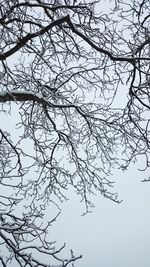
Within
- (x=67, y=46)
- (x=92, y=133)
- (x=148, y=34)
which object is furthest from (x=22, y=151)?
(x=148, y=34)

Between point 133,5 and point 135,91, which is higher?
point 133,5

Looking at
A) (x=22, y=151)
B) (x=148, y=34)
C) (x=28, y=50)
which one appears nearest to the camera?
(x=148, y=34)

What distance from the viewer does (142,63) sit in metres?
6.89

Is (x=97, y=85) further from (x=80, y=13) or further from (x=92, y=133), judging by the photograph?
(x=80, y=13)

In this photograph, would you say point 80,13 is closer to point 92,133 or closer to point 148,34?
point 148,34

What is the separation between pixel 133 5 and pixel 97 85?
76.6 inches

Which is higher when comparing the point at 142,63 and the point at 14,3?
the point at 14,3

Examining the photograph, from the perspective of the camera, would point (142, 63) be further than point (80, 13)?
No

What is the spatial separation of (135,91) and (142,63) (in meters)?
0.43

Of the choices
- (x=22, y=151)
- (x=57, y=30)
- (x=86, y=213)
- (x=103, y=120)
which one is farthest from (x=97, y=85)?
(x=86, y=213)

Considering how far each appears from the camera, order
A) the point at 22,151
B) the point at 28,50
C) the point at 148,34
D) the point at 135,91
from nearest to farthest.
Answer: the point at 148,34 → the point at 135,91 → the point at 28,50 → the point at 22,151

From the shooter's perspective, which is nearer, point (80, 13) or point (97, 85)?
point (80, 13)

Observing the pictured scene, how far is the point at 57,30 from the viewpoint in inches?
307

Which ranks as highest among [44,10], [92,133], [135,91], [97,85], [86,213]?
[44,10]
